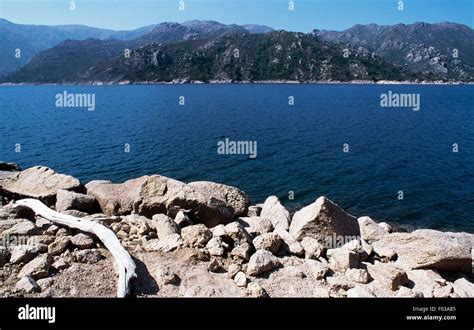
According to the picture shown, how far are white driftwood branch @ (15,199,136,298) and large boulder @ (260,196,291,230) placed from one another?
305 inches

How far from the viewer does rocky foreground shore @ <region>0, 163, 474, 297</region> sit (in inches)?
429

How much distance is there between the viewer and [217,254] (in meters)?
12.6

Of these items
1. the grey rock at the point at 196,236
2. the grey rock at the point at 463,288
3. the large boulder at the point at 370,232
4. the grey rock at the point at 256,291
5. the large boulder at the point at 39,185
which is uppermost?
the large boulder at the point at 39,185

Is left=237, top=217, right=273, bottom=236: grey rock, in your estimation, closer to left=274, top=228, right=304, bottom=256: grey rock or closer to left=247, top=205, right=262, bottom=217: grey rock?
left=274, top=228, right=304, bottom=256: grey rock

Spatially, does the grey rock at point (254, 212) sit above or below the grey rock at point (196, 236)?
below

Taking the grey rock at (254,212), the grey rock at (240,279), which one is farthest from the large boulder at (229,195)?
the grey rock at (240,279)

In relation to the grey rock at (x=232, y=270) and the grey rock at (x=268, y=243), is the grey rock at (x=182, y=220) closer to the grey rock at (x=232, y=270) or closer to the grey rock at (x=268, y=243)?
the grey rock at (x=268, y=243)

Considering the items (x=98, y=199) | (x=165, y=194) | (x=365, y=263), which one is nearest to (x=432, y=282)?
(x=365, y=263)

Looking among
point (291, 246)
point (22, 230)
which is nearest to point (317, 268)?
point (291, 246)

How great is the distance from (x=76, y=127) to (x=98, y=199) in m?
56.9

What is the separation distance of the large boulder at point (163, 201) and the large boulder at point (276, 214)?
247cm

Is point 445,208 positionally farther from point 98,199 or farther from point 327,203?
point 98,199

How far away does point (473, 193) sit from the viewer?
1280 inches

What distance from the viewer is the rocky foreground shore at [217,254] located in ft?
35.7
